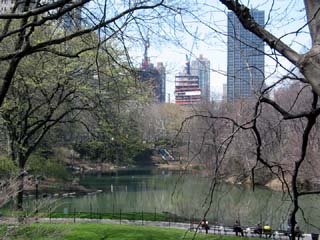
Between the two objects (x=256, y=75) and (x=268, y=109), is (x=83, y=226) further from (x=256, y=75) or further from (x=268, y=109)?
(x=256, y=75)

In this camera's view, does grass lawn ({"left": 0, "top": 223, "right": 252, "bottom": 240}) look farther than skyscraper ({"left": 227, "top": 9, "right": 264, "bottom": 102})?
→ Yes

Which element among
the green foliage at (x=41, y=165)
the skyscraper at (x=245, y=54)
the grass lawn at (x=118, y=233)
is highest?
the skyscraper at (x=245, y=54)

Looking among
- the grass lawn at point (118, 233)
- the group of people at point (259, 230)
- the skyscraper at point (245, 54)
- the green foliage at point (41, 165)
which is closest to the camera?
the skyscraper at point (245, 54)

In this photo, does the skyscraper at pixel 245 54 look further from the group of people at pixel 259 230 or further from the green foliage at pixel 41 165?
the green foliage at pixel 41 165

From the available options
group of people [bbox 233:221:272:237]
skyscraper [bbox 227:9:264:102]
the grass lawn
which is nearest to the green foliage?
the grass lawn

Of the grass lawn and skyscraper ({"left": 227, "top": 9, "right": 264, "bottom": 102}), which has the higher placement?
skyscraper ({"left": 227, "top": 9, "right": 264, "bottom": 102})

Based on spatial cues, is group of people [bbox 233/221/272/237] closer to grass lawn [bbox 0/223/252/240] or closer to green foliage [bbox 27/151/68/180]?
grass lawn [bbox 0/223/252/240]

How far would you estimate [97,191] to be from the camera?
31.5m

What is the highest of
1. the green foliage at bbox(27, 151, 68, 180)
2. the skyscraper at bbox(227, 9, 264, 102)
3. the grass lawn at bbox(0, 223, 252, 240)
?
the skyscraper at bbox(227, 9, 264, 102)

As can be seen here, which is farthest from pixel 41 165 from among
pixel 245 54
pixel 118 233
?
pixel 245 54

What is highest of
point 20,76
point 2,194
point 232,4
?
point 20,76

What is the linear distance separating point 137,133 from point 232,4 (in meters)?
16.7

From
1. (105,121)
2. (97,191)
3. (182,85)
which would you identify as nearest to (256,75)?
(182,85)

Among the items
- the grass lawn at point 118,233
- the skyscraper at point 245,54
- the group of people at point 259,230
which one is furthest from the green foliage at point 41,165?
the skyscraper at point 245,54
